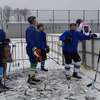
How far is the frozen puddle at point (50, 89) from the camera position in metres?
8.47

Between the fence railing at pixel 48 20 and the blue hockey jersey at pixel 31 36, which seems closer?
the blue hockey jersey at pixel 31 36

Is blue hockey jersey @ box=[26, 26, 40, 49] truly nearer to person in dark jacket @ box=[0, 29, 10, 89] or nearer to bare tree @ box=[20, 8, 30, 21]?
person in dark jacket @ box=[0, 29, 10, 89]

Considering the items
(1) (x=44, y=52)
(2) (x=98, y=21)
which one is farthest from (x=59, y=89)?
(2) (x=98, y=21)

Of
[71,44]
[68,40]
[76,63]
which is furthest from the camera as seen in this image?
[76,63]

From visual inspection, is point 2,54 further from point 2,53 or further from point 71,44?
point 71,44

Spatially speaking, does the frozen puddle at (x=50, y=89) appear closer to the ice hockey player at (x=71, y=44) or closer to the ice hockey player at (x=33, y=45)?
the ice hockey player at (x=33, y=45)

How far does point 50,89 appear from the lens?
9289mm

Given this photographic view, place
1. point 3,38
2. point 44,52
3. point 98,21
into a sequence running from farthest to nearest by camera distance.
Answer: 1. point 98,21
2. point 44,52
3. point 3,38

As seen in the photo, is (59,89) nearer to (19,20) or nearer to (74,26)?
(74,26)

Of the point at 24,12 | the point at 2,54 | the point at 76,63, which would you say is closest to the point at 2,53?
the point at 2,54

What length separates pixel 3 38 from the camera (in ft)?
31.4

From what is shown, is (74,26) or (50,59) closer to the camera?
(74,26)

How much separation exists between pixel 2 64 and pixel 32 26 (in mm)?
1173

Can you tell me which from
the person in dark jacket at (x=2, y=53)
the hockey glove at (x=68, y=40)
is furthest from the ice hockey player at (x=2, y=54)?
the hockey glove at (x=68, y=40)
